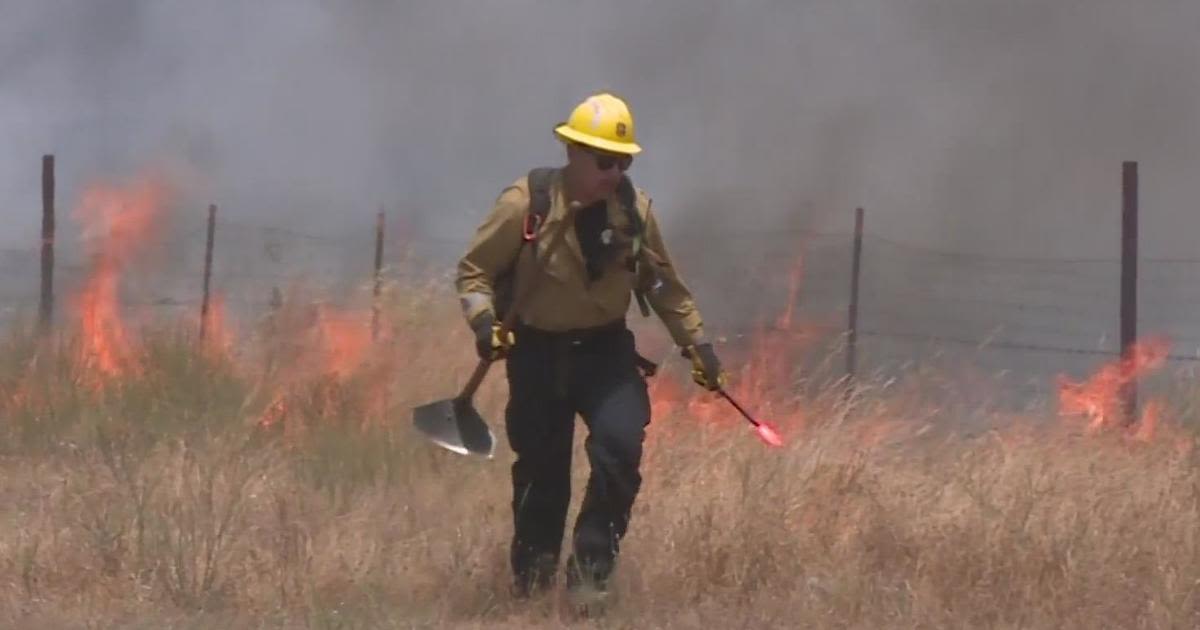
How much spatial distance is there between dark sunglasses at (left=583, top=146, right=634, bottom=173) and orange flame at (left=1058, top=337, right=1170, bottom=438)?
12.7 ft

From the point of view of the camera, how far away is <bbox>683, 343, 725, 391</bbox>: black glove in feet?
17.8

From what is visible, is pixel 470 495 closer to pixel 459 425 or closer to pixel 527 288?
pixel 459 425

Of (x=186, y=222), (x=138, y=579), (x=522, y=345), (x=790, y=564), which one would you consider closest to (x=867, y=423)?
(x=790, y=564)

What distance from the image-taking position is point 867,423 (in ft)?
25.0

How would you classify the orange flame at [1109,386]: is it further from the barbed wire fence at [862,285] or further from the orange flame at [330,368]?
the orange flame at [330,368]

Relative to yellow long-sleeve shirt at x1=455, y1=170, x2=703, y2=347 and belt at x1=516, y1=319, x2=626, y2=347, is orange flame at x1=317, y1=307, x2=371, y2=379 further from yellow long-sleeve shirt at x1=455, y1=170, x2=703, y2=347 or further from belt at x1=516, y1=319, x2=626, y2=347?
yellow long-sleeve shirt at x1=455, y1=170, x2=703, y2=347

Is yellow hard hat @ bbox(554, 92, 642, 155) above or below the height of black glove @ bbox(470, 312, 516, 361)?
above

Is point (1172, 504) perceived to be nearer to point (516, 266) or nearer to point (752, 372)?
point (516, 266)

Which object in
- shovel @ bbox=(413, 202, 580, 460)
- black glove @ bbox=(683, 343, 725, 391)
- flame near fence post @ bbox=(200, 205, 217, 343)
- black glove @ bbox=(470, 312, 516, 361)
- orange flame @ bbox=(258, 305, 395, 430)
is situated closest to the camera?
black glove @ bbox=(470, 312, 516, 361)

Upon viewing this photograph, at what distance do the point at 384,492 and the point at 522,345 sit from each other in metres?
1.55

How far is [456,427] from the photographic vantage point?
5625 mm

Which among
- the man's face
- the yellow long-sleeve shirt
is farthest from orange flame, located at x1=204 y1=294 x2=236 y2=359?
the man's face

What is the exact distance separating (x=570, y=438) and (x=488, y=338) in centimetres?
59

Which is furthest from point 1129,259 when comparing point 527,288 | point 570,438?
point 527,288
